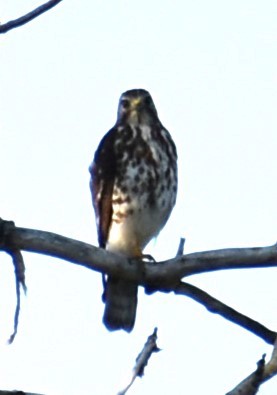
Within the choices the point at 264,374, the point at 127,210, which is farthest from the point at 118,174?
the point at 264,374

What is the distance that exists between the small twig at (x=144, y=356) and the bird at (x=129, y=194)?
311cm

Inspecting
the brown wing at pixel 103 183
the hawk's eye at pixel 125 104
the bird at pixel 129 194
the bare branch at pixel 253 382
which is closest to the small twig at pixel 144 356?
the bare branch at pixel 253 382

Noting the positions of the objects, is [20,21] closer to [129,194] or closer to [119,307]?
[129,194]

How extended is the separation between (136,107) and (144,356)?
4.36 m

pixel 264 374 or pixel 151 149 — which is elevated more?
pixel 151 149

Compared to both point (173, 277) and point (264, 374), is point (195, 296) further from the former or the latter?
point (264, 374)

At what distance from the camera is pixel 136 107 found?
26.2 feet

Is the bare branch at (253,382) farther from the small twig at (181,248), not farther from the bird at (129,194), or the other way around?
the bird at (129,194)

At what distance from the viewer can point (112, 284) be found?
23.3ft

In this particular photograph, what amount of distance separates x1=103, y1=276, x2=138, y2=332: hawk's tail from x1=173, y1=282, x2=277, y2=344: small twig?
2.28m

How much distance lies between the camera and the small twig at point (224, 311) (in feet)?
15.4

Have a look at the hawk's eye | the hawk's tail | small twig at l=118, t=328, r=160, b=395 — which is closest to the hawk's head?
the hawk's eye

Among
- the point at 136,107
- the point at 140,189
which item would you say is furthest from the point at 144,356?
the point at 136,107

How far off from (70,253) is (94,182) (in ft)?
9.76
